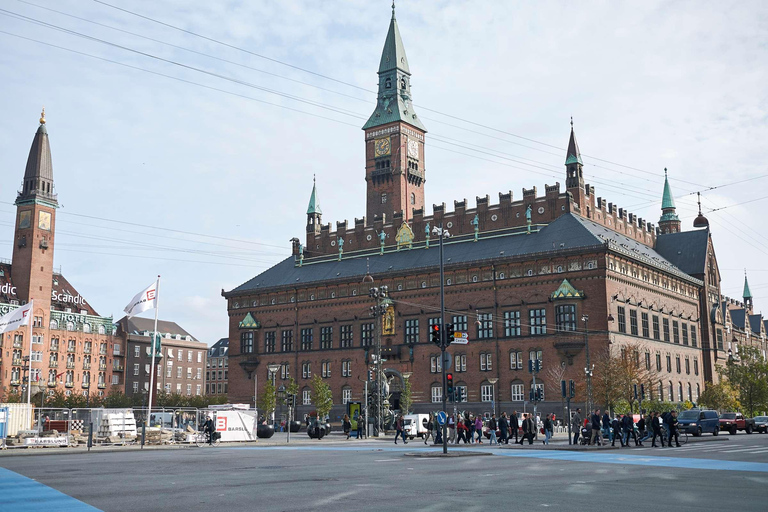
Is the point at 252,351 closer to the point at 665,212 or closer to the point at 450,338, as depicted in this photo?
the point at 665,212

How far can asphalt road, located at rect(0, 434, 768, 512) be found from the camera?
1398cm

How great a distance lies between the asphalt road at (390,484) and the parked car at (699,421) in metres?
22.1

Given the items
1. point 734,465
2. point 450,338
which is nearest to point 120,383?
point 450,338

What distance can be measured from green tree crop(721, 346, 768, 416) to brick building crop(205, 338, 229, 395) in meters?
95.8

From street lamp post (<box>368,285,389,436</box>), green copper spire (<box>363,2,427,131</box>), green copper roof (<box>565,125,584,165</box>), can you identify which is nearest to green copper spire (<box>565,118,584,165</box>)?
green copper roof (<box>565,125,584,165</box>)

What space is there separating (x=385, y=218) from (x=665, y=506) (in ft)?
251

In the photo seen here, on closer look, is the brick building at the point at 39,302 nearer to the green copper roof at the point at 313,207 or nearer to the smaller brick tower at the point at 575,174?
the green copper roof at the point at 313,207

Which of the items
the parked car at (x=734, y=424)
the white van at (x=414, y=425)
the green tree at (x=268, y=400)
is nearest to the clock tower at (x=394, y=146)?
the green tree at (x=268, y=400)

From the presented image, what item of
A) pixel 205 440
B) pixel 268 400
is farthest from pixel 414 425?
pixel 268 400

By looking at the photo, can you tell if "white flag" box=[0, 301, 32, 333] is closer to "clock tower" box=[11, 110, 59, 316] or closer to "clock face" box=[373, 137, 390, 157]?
"clock face" box=[373, 137, 390, 157]

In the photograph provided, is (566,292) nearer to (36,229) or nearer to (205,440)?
(205,440)

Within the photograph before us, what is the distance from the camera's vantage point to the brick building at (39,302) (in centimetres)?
10288

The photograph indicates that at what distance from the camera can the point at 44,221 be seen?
10669 cm

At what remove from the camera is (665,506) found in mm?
13445
